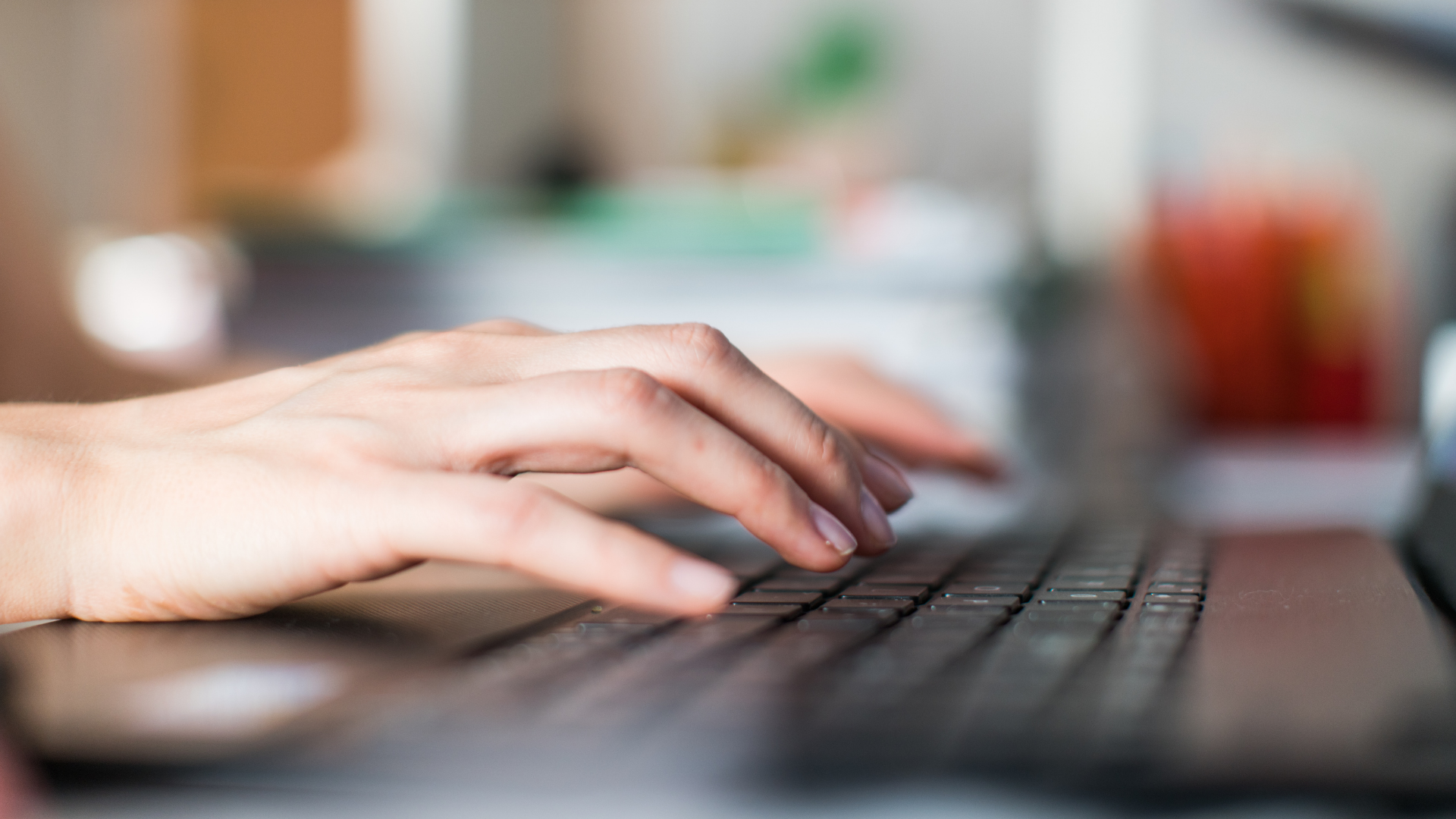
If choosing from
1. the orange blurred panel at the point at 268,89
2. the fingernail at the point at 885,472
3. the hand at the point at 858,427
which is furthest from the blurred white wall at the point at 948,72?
the fingernail at the point at 885,472

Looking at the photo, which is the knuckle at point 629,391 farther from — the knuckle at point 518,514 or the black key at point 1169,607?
the black key at point 1169,607

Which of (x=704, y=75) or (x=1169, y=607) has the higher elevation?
(x=704, y=75)

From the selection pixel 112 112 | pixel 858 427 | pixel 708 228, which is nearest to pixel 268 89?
pixel 112 112

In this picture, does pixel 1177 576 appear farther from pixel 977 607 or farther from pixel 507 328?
pixel 507 328

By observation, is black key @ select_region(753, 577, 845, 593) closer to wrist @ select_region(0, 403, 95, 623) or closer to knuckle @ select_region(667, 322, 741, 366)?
knuckle @ select_region(667, 322, 741, 366)

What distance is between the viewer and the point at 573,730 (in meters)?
0.20

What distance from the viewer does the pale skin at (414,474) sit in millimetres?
318

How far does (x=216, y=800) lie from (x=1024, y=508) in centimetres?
58

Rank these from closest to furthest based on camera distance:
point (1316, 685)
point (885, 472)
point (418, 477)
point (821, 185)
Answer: point (1316, 685) < point (418, 477) < point (885, 472) < point (821, 185)

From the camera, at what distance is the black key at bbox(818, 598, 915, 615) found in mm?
331

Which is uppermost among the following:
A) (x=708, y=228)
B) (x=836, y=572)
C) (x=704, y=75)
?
(x=704, y=75)

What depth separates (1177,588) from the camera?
1.19 feet

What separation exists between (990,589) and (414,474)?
0.18 m

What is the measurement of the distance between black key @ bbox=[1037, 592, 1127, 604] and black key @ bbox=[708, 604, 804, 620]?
77 millimetres
